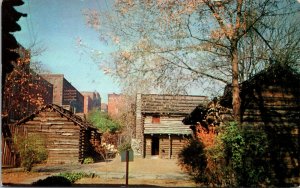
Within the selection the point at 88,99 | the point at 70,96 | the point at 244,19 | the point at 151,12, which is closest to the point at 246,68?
the point at 244,19

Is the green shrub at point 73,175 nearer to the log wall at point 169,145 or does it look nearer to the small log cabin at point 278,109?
the small log cabin at point 278,109

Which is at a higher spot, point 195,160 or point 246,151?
point 246,151

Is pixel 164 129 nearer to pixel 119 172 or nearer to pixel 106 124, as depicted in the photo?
pixel 106 124

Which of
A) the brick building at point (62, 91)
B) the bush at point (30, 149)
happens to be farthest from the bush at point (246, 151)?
the brick building at point (62, 91)

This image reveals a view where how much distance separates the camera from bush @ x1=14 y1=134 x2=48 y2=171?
1639cm

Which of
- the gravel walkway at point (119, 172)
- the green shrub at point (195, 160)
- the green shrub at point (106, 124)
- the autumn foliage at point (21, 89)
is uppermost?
the autumn foliage at point (21, 89)

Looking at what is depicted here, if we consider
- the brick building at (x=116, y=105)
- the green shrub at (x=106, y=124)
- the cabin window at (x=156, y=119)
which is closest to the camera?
the cabin window at (x=156, y=119)

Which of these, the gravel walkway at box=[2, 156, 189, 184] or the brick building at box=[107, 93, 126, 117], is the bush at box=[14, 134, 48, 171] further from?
the brick building at box=[107, 93, 126, 117]

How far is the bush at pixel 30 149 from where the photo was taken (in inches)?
645

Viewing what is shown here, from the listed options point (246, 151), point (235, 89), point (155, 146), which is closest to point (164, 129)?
point (155, 146)

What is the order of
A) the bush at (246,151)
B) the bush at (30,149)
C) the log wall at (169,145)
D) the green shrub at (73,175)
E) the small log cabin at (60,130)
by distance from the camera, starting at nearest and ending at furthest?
the bush at (246,151), the green shrub at (73,175), the bush at (30,149), the small log cabin at (60,130), the log wall at (169,145)

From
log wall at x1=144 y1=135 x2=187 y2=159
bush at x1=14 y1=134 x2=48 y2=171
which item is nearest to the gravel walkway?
bush at x1=14 y1=134 x2=48 y2=171

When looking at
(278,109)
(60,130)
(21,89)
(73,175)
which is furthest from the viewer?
(60,130)

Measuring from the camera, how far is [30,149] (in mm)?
16562
